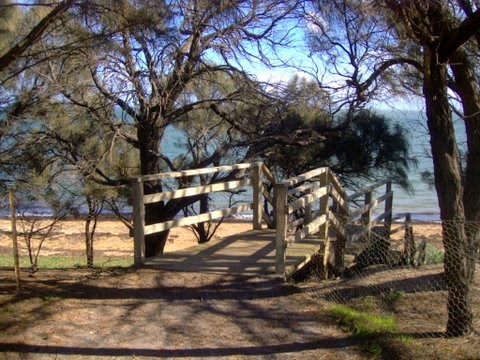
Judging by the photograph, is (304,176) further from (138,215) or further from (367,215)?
(367,215)

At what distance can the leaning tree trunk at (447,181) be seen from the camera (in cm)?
554

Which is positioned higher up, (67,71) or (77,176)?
(67,71)

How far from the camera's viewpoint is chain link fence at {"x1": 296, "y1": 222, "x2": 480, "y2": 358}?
553cm

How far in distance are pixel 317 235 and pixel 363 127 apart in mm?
5318

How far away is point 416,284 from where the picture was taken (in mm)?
7613

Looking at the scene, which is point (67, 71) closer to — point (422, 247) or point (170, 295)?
point (170, 295)

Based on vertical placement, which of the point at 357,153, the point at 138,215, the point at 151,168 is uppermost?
the point at 357,153

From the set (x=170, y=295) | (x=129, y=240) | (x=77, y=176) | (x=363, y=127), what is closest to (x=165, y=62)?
(x=77, y=176)

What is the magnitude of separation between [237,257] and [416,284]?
2.38 meters

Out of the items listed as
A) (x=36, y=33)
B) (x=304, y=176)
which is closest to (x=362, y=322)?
(x=304, y=176)

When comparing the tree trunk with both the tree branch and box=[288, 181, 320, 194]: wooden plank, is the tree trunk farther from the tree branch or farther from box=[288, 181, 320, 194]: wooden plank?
the tree branch

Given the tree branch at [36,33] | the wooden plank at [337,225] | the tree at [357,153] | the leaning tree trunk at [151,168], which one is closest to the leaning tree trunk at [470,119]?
the wooden plank at [337,225]

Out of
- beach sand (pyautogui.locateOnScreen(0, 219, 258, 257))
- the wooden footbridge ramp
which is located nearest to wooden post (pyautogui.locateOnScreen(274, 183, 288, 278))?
the wooden footbridge ramp

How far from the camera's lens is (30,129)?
35.3ft
